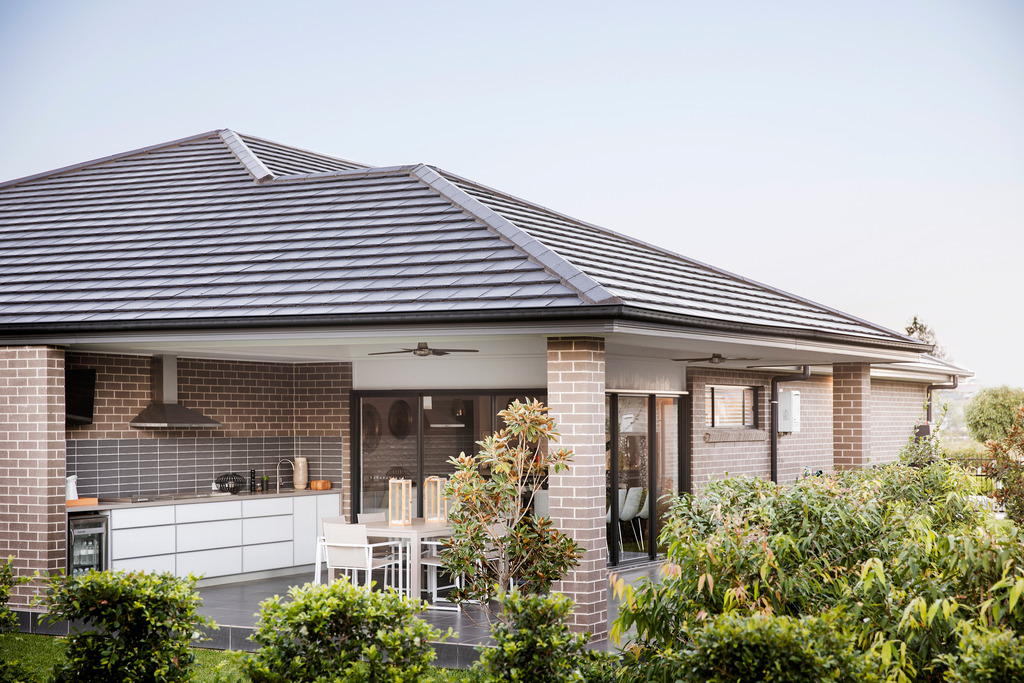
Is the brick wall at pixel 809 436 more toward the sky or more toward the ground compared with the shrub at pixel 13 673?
more toward the sky

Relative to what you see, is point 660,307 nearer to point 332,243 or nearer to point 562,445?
point 562,445

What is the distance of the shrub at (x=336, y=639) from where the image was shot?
5.23m

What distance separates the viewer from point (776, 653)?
441cm

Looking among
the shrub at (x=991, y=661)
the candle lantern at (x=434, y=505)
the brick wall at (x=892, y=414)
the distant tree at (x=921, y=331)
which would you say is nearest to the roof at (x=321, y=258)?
the candle lantern at (x=434, y=505)

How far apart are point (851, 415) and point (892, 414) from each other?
715 cm

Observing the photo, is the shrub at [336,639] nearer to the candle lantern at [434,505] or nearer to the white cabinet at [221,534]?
the candle lantern at [434,505]

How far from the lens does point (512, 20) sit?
40500mm

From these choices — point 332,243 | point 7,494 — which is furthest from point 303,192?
point 7,494

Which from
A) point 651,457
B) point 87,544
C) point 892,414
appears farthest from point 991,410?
point 87,544

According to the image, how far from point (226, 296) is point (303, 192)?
2881 millimetres

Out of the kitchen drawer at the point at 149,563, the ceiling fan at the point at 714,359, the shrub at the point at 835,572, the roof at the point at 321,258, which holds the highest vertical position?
the roof at the point at 321,258

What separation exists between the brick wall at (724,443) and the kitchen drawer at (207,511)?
5.82m

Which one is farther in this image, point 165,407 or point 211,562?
point 165,407

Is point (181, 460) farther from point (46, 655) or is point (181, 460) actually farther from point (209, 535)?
point (46, 655)
